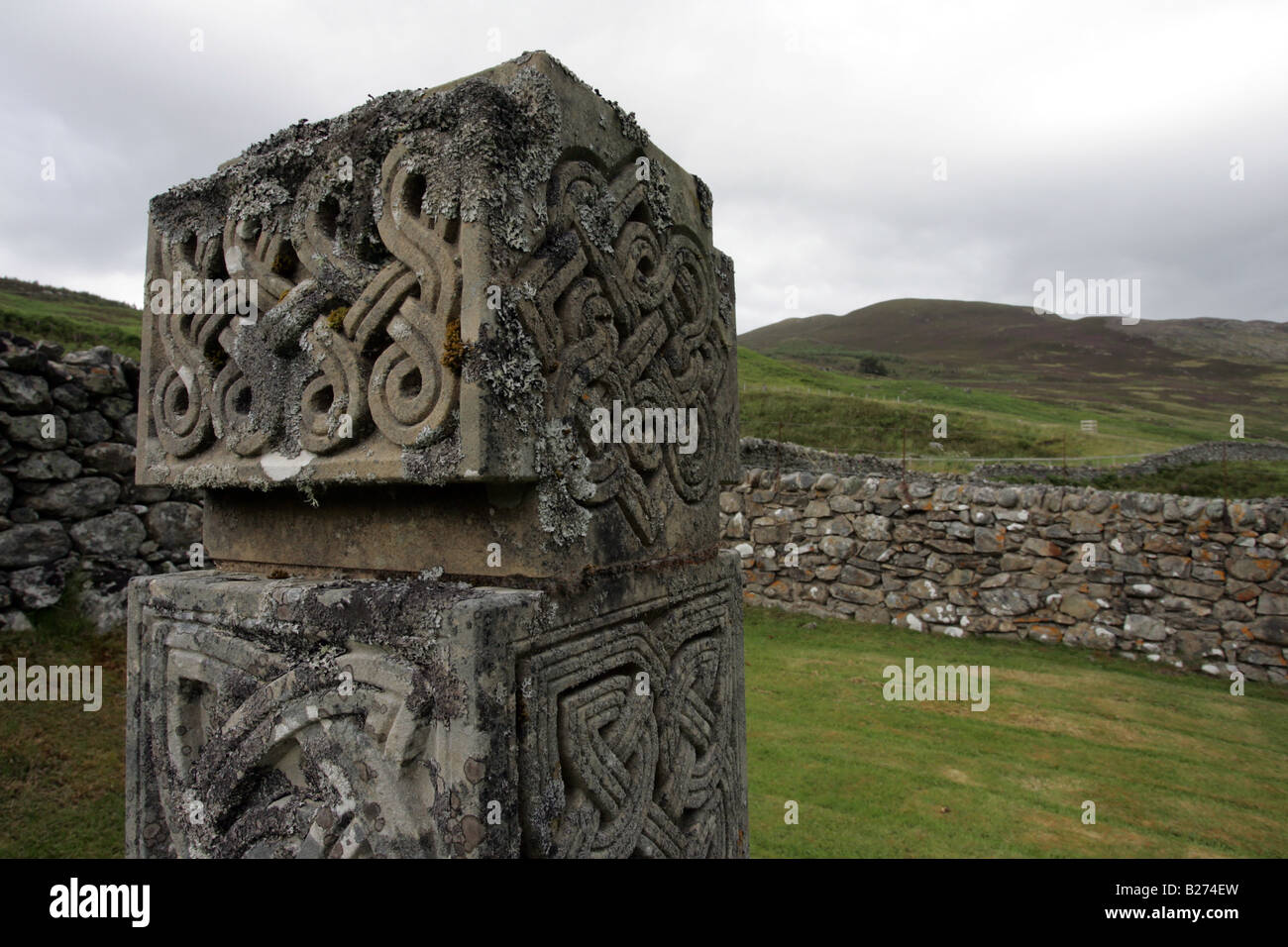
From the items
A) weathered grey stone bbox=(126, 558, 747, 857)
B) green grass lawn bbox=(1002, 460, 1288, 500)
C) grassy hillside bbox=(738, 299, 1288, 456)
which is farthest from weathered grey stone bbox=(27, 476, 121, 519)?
green grass lawn bbox=(1002, 460, 1288, 500)

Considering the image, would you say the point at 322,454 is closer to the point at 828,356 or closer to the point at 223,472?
the point at 223,472

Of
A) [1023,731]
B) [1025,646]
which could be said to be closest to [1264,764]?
[1023,731]

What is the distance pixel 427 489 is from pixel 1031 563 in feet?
27.4

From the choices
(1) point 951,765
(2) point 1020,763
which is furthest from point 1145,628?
(1) point 951,765

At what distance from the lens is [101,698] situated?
4680mm

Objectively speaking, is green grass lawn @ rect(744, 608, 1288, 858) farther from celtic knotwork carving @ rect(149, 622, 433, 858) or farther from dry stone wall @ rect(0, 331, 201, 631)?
dry stone wall @ rect(0, 331, 201, 631)

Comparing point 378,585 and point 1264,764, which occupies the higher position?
point 378,585

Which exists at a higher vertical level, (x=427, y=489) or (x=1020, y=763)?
(x=427, y=489)

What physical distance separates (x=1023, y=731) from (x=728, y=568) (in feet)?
15.1

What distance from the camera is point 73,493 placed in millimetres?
5410

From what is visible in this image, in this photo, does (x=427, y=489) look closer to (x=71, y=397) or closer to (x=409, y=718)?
(x=409, y=718)

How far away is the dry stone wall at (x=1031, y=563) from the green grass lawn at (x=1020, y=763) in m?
0.48

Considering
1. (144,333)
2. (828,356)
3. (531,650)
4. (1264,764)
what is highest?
(828,356)

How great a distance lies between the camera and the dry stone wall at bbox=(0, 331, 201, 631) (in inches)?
199
